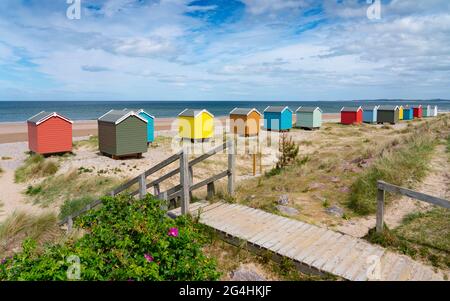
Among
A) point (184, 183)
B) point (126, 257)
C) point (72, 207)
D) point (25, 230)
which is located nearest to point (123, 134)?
point (72, 207)

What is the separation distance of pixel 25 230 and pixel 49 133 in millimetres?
11484

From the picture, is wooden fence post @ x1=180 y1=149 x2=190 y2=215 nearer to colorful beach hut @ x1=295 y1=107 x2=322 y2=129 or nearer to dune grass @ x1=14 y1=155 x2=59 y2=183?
dune grass @ x1=14 y1=155 x2=59 y2=183

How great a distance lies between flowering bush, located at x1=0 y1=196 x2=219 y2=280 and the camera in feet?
11.3

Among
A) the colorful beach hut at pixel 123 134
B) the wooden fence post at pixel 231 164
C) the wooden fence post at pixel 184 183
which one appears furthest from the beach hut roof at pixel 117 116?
the wooden fence post at pixel 184 183

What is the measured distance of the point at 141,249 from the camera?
13.1 feet

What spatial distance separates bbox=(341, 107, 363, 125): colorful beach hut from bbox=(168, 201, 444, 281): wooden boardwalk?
32.5 m

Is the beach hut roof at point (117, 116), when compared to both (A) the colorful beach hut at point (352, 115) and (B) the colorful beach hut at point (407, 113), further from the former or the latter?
(B) the colorful beach hut at point (407, 113)

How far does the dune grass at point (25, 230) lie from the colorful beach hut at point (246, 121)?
18110mm

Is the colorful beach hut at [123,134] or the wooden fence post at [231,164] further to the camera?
→ the colorful beach hut at [123,134]

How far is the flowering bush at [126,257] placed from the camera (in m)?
3.46

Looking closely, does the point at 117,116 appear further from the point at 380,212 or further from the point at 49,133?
the point at 380,212

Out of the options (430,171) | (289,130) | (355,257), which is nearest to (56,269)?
(355,257)

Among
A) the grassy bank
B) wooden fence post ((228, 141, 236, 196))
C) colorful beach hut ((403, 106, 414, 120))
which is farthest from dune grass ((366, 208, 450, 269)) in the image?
colorful beach hut ((403, 106, 414, 120))
